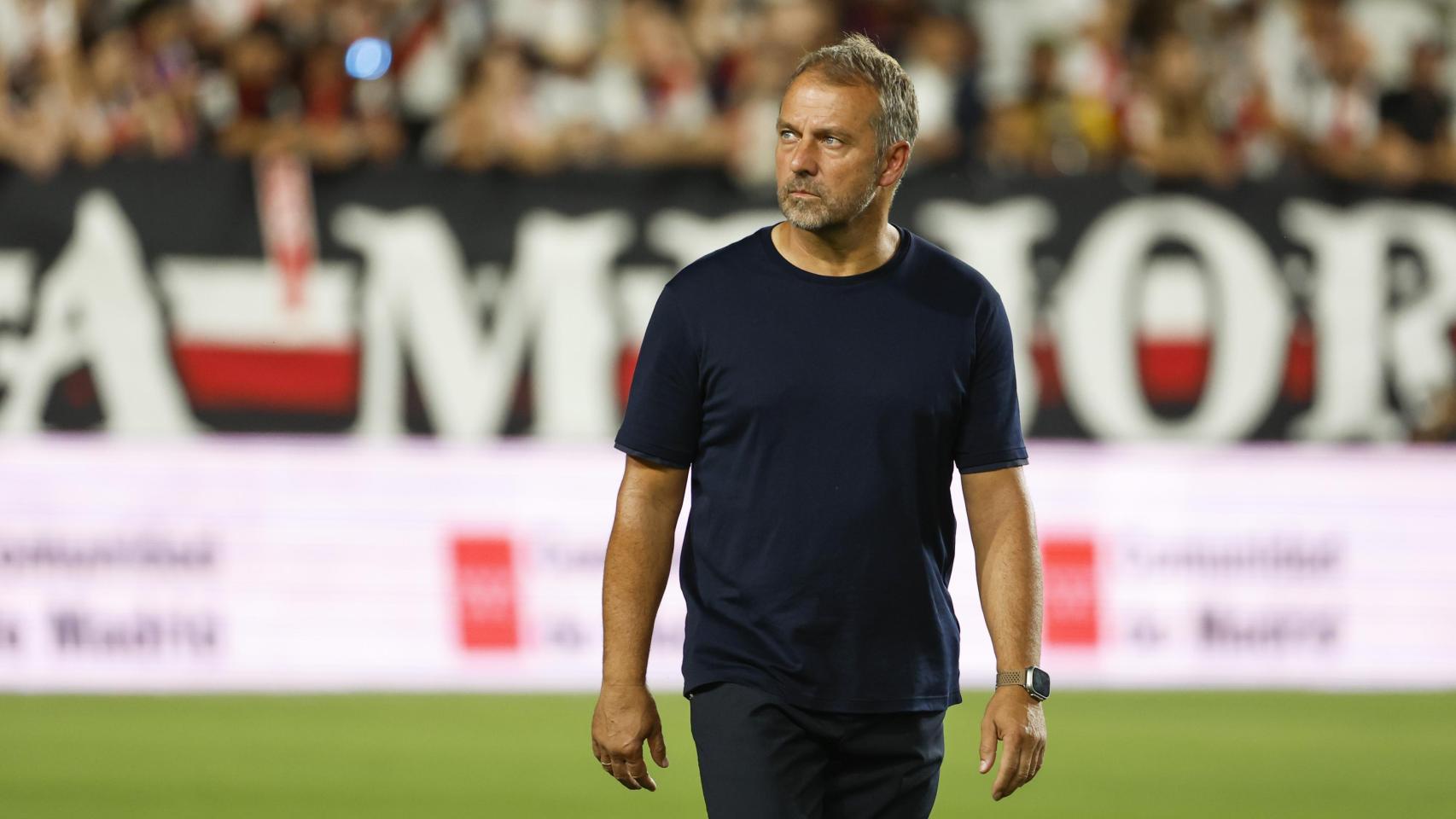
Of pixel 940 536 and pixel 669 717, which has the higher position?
pixel 940 536

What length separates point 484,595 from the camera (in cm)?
1020

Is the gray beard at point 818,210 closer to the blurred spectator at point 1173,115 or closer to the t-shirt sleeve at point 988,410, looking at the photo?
the t-shirt sleeve at point 988,410

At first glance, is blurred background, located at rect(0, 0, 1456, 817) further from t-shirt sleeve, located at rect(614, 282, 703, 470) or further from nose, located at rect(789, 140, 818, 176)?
nose, located at rect(789, 140, 818, 176)

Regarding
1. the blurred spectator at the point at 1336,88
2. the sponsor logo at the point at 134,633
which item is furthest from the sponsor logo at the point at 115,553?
the blurred spectator at the point at 1336,88

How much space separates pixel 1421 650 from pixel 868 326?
7.71 meters

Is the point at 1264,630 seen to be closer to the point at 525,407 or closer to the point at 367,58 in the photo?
the point at 525,407

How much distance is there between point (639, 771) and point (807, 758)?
0.35 m

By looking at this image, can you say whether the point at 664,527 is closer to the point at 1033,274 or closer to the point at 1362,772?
the point at 1362,772

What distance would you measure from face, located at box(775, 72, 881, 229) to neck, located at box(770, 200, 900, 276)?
0.25ft

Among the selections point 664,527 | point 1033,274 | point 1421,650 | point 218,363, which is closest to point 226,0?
point 218,363

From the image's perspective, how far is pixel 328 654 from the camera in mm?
10102

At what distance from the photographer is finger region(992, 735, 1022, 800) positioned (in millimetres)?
3971

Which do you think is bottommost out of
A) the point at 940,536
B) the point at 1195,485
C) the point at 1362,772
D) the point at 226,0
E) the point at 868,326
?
the point at 1362,772

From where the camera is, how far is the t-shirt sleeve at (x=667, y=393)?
400 centimetres
